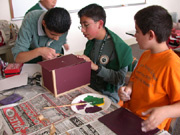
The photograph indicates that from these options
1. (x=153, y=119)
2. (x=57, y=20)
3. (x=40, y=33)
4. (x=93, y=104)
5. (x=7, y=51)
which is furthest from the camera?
(x=7, y=51)

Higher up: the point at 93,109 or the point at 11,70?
the point at 11,70

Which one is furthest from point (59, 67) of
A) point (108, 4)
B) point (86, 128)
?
point (108, 4)

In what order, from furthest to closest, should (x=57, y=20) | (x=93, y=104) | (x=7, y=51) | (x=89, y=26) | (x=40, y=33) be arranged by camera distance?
(x=7, y=51) → (x=40, y=33) → (x=89, y=26) → (x=57, y=20) → (x=93, y=104)

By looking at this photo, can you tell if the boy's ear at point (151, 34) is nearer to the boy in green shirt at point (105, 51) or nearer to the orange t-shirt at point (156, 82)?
the orange t-shirt at point (156, 82)

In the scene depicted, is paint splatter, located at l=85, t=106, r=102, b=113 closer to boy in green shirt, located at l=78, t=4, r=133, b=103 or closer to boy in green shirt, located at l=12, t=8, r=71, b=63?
boy in green shirt, located at l=78, t=4, r=133, b=103

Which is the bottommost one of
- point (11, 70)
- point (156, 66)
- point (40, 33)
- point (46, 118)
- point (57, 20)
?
point (46, 118)

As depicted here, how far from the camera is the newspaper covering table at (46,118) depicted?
0.83m

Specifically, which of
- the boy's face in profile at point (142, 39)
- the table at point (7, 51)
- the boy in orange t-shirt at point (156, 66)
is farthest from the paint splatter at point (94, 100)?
the table at point (7, 51)

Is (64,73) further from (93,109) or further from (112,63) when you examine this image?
(112,63)

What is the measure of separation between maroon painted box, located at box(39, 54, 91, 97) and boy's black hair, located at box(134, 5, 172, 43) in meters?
0.44

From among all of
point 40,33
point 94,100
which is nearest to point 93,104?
point 94,100

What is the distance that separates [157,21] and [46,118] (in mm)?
790

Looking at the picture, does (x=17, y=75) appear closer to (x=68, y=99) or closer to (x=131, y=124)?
(x=68, y=99)

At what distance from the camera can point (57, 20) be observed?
125 cm
